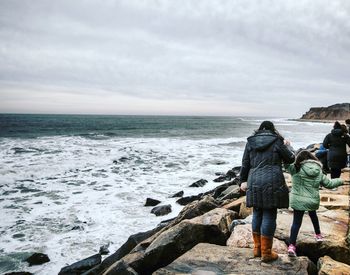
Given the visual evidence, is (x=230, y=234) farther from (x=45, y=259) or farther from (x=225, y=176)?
(x=225, y=176)

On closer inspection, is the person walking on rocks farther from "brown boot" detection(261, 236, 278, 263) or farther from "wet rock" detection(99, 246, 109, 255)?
"wet rock" detection(99, 246, 109, 255)

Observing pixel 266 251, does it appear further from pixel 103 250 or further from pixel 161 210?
pixel 161 210

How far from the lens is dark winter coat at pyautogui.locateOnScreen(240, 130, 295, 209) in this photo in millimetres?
3641

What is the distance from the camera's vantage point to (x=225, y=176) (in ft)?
50.7

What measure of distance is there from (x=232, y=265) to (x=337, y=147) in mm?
4954

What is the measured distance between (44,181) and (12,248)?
283 inches

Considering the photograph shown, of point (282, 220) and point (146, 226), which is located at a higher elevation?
point (282, 220)

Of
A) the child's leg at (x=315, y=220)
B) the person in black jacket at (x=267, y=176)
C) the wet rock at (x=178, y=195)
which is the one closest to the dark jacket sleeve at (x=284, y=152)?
the person in black jacket at (x=267, y=176)

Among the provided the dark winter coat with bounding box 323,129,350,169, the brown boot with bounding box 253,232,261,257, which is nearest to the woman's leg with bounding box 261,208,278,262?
the brown boot with bounding box 253,232,261,257

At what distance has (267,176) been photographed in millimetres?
3654

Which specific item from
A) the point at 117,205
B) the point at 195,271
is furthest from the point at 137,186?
the point at 195,271

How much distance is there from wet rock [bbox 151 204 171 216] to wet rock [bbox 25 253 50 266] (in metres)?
3.78

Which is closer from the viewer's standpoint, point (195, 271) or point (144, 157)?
point (195, 271)

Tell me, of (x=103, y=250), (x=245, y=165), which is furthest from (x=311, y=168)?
(x=103, y=250)
